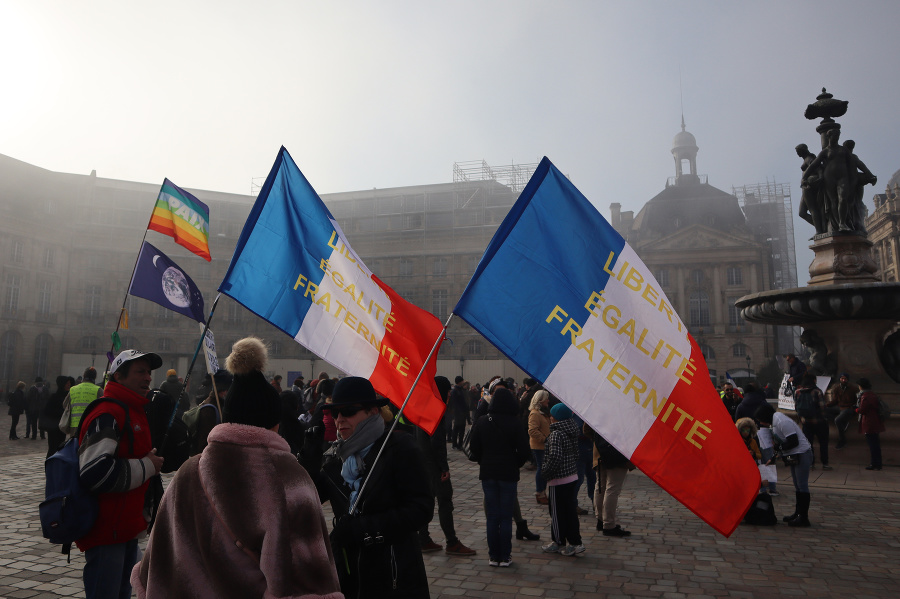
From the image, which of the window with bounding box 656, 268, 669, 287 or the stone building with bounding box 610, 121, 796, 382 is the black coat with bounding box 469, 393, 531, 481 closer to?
the stone building with bounding box 610, 121, 796, 382

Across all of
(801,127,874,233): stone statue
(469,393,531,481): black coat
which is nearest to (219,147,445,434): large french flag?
(469,393,531,481): black coat

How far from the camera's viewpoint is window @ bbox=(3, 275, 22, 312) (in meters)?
41.7

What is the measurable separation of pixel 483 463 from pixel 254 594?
14.0 feet

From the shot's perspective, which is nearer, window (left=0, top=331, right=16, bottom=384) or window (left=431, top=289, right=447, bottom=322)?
window (left=0, top=331, right=16, bottom=384)

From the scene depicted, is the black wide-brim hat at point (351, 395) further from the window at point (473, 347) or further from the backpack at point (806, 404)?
the window at point (473, 347)

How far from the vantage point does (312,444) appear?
11.5 feet

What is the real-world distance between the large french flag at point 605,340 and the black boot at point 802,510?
5156mm

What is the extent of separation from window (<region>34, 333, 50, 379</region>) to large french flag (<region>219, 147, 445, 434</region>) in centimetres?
4584

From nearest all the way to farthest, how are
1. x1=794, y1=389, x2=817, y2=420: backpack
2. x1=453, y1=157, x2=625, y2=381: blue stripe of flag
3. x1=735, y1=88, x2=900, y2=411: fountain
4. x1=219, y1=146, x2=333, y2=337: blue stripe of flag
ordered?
x1=453, y1=157, x2=625, y2=381: blue stripe of flag < x1=219, y1=146, x2=333, y2=337: blue stripe of flag < x1=794, y1=389, x2=817, y2=420: backpack < x1=735, y1=88, x2=900, y2=411: fountain

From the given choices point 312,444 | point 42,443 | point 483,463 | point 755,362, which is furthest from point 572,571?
point 755,362

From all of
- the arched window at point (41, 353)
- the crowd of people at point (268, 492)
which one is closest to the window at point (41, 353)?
the arched window at point (41, 353)

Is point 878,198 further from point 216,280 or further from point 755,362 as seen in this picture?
point 216,280

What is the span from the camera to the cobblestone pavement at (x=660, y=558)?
512 cm

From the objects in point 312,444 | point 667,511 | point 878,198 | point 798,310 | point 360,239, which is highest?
point 878,198
